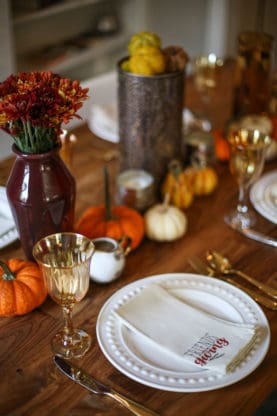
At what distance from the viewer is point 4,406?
799mm

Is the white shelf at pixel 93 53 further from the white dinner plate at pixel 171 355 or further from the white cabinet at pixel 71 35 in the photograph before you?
the white dinner plate at pixel 171 355

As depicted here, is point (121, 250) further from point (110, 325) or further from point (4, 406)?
point (4, 406)

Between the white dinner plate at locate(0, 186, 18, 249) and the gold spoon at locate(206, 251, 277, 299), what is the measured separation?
405mm

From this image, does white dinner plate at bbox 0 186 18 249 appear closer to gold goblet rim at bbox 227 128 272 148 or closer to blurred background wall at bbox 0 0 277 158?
gold goblet rim at bbox 227 128 272 148

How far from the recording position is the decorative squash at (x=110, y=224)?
1.13 metres

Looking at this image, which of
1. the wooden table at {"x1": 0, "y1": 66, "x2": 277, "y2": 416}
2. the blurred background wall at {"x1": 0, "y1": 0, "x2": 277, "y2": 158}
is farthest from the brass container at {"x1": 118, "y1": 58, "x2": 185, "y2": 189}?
the blurred background wall at {"x1": 0, "y1": 0, "x2": 277, "y2": 158}

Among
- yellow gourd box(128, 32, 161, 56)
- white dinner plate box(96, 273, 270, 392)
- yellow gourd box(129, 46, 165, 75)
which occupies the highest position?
yellow gourd box(128, 32, 161, 56)

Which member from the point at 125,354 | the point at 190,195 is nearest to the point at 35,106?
the point at 125,354

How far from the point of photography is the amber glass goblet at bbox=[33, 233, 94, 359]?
0.85 metres

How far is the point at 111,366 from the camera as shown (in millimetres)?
868

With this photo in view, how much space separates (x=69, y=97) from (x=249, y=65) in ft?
2.72

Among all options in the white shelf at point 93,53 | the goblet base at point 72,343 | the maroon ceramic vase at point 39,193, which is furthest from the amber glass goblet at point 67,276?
the white shelf at point 93,53

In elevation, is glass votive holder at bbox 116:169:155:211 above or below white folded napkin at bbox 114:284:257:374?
above

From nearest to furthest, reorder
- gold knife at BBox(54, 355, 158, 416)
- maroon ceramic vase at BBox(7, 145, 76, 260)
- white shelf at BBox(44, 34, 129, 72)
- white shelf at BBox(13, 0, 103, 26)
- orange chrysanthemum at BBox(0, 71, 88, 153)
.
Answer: gold knife at BBox(54, 355, 158, 416), orange chrysanthemum at BBox(0, 71, 88, 153), maroon ceramic vase at BBox(7, 145, 76, 260), white shelf at BBox(13, 0, 103, 26), white shelf at BBox(44, 34, 129, 72)
